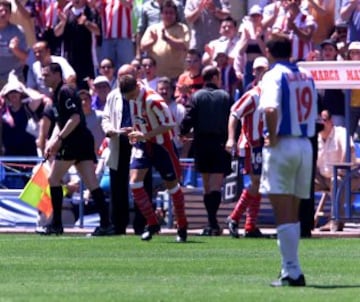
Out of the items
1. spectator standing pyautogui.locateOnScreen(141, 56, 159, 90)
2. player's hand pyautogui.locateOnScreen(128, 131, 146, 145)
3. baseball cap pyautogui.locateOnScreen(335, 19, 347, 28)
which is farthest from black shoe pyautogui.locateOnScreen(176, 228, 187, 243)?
baseball cap pyautogui.locateOnScreen(335, 19, 347, 28)

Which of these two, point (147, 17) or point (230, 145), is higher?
point (147, 17)

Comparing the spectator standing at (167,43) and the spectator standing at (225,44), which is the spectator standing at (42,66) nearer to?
the spectator standing at (167,43)

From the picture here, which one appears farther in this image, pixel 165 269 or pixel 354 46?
pixel 354 46

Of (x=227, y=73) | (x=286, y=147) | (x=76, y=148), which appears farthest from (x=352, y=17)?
(x=286, y=147)

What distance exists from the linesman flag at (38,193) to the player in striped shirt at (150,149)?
2707 millimetres

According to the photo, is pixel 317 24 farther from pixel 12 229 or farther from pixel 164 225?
pixel 12 229

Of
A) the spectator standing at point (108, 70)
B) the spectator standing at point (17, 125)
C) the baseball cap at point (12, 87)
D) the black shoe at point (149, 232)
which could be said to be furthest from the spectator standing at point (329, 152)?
the baseball cap at point (12, 87)

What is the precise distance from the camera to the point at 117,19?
2575 centimetres

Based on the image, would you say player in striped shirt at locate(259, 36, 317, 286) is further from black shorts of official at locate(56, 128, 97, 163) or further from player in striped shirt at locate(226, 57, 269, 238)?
black shorts of official at locate(56, 128, 97, 163)

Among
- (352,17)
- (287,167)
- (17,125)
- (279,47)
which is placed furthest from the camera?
(17,125)

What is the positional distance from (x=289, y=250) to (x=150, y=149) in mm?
6916

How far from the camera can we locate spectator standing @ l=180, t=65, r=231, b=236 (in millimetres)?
20922

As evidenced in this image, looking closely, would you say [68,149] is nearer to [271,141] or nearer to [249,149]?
[249,149]

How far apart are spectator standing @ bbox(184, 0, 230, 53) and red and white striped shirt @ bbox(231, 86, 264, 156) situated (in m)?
5.38
